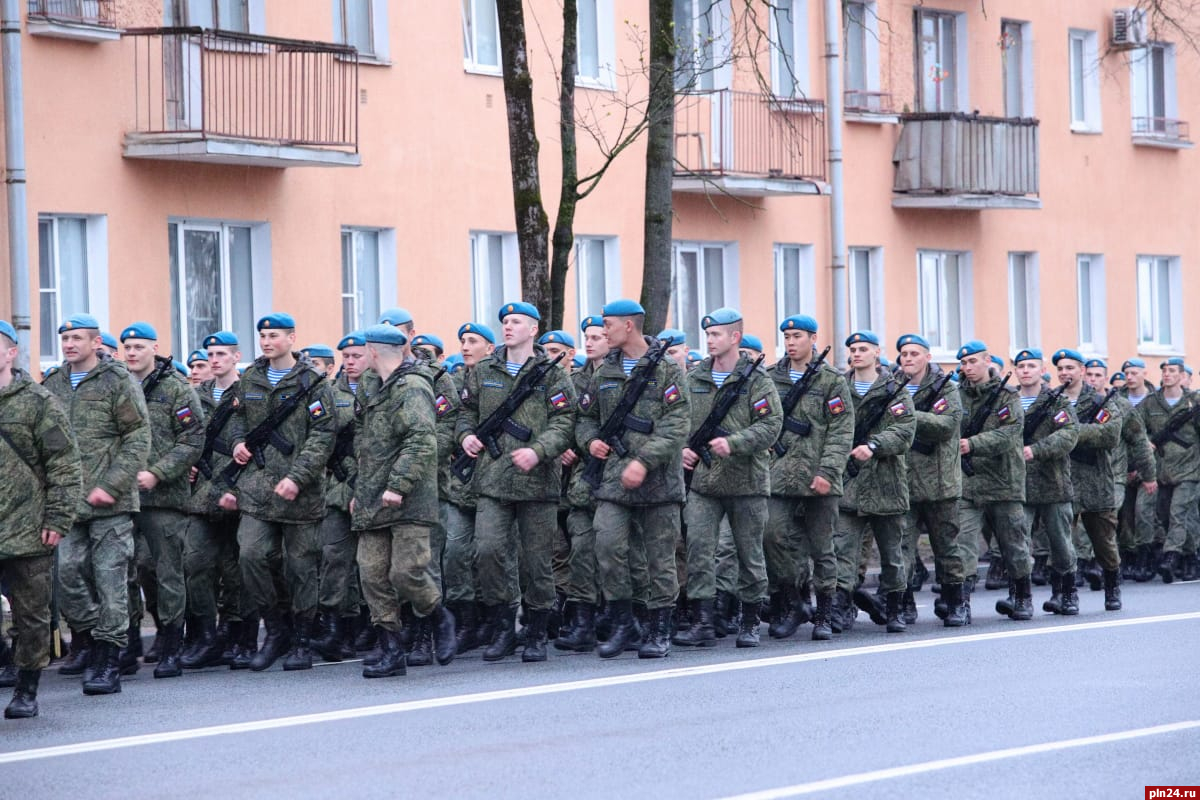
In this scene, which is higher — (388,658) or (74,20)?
(74,20)

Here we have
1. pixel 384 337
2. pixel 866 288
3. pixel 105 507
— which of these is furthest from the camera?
pixel 866 288

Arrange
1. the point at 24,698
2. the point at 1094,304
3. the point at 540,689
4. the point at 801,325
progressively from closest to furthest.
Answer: the point at 24,698
the point at 540,689
the point at 801,325
the point at 1094,304

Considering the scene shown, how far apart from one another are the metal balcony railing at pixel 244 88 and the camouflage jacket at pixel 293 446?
24.5 feet

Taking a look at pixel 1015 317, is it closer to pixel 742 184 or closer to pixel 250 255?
pixel 742 184

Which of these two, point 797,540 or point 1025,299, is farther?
point 1025,299

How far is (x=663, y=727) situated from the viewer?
385 inches

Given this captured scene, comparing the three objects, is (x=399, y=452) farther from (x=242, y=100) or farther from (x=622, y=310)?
(x=242, y=100)

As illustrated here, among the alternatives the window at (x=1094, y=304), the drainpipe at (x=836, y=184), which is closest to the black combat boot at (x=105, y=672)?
the drainpipe at (x=836, y=184)

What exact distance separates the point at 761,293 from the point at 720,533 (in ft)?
42.7

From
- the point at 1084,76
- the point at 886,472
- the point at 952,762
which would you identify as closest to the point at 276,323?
the point at 886,472

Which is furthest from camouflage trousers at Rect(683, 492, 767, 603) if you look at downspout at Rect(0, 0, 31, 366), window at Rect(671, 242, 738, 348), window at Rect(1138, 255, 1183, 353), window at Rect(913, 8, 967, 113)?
window at Rect(1138, 255, 1183, 353)

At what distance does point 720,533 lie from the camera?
1435 cm

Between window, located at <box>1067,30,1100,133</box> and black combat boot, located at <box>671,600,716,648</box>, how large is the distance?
20.3 m

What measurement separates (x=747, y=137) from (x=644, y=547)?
45.5ft
